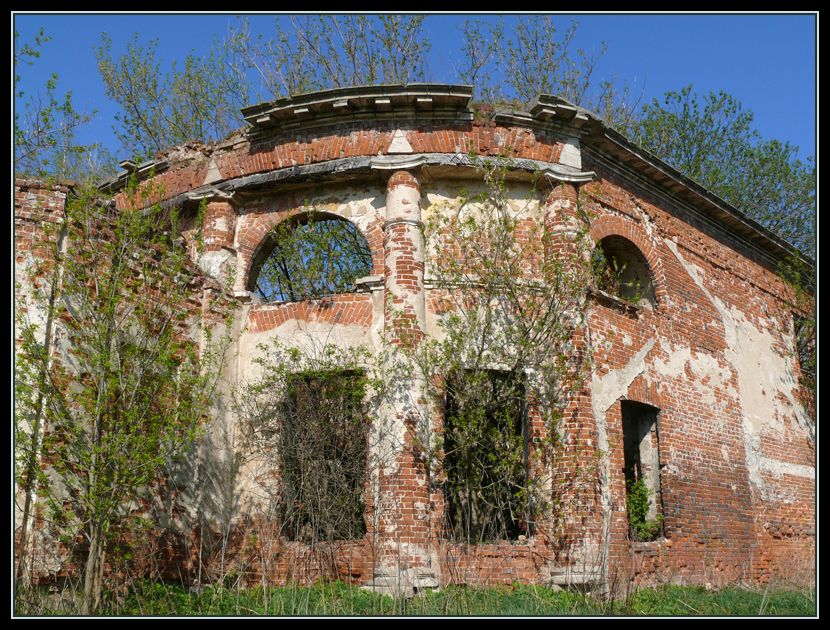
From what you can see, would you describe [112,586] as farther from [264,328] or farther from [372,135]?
[372,135]

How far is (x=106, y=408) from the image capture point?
7.96 meters

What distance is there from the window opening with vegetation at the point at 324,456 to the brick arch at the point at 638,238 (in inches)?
165

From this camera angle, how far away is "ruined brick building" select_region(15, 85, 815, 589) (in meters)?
9.27

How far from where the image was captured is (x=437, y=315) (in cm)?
997

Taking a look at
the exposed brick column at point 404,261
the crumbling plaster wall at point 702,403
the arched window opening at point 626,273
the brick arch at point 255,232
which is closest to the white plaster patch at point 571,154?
the crumbling plaster wall at point 702,403

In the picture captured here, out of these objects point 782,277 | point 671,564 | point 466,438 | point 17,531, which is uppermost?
point 782,277

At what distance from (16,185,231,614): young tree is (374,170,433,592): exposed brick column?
2.18m

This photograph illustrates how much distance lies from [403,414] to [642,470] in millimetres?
3992

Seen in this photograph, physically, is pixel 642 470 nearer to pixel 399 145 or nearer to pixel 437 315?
pixel 437 315

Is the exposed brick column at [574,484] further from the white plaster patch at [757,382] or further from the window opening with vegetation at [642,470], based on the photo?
the white plaster patch at [757,382]

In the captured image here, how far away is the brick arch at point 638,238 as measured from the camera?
11375 mm

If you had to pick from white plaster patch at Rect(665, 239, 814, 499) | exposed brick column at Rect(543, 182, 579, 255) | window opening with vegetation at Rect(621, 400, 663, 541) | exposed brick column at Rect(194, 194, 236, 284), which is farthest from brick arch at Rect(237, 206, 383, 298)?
white plaster patch at Rect(665, 239, 814, 499)
